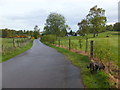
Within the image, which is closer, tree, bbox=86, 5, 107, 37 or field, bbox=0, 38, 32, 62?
field, bbox=0, 38, 32, 62

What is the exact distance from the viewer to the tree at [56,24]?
1772 inches

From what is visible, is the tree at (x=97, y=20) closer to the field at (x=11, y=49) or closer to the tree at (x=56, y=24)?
the tree at (x=56, y=24)

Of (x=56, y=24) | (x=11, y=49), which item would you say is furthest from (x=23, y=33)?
(x=11, y=49)

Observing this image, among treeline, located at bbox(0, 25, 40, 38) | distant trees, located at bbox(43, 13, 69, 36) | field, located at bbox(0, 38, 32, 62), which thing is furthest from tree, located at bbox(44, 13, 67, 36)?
treeline, located at bbox(0, 25, 40, 38)

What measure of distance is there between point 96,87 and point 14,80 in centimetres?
342

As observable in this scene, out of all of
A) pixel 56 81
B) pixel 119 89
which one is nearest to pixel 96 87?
pixel 119 89

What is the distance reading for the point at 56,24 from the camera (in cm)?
4531

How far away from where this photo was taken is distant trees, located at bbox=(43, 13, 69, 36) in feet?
148

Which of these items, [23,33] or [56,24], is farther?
[23,33]

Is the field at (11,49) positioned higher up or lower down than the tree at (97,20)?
lower down

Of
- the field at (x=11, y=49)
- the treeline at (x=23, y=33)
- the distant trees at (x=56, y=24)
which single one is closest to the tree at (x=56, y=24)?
A: the distant trees at (x=56, y=24)

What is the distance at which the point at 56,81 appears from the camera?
4.47m

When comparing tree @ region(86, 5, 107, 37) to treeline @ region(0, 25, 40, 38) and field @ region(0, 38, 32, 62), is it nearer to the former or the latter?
field @ region(0, 38, 32, 62)

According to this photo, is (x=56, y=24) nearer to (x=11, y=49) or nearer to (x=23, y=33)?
(x=11, y=49)
